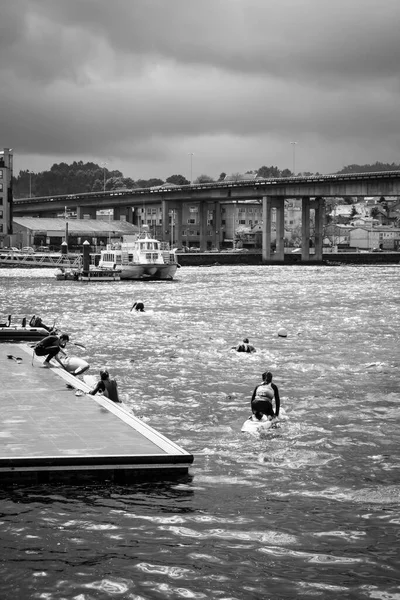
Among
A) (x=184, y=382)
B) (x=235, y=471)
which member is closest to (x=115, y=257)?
(x=184, y=382)

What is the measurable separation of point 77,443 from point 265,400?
21.1ft

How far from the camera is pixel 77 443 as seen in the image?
68.2 ft

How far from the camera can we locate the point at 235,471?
68.5 ft

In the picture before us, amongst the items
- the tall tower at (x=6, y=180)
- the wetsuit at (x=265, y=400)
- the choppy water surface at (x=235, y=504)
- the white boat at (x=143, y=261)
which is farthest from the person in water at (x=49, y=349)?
the tall tower at (x=6, y=180)

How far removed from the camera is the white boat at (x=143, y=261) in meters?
134

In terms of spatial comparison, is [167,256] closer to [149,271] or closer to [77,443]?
[149,271]

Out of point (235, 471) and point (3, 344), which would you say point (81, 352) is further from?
point (235, 471)

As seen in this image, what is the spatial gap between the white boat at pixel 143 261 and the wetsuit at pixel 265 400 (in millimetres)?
107898

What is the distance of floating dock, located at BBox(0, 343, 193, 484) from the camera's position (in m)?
19.3

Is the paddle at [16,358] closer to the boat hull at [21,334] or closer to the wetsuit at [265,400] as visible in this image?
the boat hull at [21,334]

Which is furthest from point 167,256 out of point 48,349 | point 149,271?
point 48,349

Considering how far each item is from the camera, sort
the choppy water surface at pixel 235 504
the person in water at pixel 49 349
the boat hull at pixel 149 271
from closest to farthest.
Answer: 1. the choppy water surface at pixel 235 504
2. the person in water at pixel 49 349
3. the boat hull at pixel 149 271

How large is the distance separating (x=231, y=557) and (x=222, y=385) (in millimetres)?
17339

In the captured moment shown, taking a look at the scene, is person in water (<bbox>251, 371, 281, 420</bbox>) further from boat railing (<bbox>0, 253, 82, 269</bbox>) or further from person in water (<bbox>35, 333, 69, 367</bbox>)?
boat railing (<bbox>0, 253, 82, 269</bbox>)
